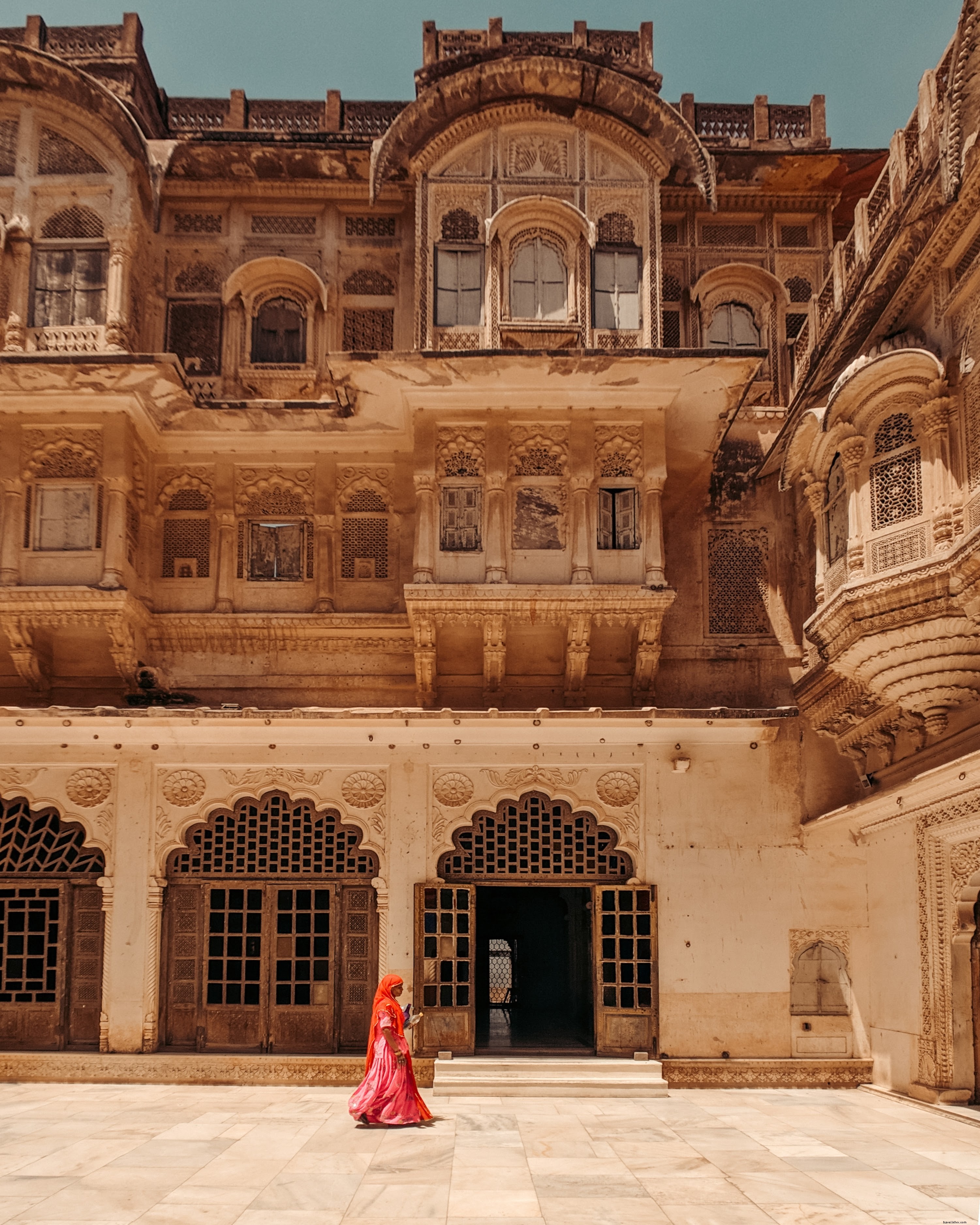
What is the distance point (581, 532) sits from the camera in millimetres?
11789

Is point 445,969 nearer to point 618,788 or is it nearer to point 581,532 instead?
point 618,788

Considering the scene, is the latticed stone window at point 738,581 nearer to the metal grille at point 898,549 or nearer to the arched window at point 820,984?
the arched window at point 820,984

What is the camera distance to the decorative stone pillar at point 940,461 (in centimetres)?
857

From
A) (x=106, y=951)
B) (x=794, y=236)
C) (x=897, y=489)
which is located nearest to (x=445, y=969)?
(x=106, y=951)

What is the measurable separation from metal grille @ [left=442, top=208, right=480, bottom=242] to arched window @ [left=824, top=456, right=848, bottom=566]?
4771 mm

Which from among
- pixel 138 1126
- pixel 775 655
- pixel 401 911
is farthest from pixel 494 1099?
pixel 775 655

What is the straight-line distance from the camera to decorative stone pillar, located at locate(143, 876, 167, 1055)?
36.9ft

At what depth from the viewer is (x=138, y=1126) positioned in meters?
9.12

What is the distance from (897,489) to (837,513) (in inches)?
39.8

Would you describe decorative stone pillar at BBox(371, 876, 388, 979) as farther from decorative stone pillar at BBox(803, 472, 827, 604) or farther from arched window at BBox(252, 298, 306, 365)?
arched window at BBox(252, 298, 306, 365)

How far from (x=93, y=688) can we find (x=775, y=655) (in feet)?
23.4

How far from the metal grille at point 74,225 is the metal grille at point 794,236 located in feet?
25.1

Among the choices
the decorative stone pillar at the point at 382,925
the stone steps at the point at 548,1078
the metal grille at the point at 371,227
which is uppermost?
the metal grille at the point at 371,227

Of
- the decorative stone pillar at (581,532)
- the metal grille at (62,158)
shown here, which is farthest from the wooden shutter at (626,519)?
the metal grille at (62,158)
